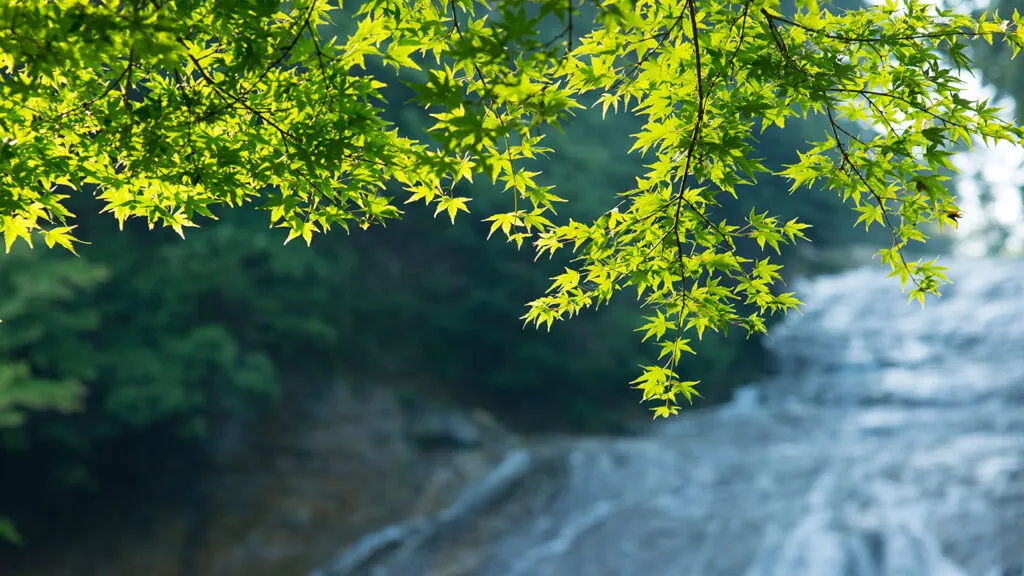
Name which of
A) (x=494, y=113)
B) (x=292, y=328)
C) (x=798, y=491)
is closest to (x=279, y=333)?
(x=292, y=328)

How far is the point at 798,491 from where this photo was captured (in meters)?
11.1

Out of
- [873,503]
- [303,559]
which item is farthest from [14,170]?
[873,503]

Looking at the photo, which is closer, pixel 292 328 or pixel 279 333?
pixel 292 328

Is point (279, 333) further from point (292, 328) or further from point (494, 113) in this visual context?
point (494, 113)

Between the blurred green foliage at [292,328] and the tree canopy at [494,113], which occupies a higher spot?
the blurred green foliage at [292,328]

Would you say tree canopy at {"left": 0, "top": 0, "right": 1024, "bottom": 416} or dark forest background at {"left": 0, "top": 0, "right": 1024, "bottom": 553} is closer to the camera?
tree canopy at {"left": 0, "top": 0, "right": 1024, "bottom": 416}

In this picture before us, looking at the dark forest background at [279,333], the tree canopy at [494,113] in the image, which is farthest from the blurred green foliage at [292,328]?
the tree canopy at [494,113]

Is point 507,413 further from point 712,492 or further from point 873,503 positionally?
point 873,503

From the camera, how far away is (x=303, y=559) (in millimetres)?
10047

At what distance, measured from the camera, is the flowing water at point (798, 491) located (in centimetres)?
927

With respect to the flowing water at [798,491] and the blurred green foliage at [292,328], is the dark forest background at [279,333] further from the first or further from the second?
the flowing water at [798,491]

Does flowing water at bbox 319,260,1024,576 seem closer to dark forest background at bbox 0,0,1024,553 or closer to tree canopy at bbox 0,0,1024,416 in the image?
dark forest background at bbox 0,0,1024,553

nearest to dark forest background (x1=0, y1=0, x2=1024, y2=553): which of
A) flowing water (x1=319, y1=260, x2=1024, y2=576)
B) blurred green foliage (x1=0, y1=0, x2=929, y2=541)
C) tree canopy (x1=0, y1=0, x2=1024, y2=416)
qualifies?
blurred green foliage (x1=0, y1=0, x2=929, y2=541)

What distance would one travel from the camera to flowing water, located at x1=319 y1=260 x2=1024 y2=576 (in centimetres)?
927
